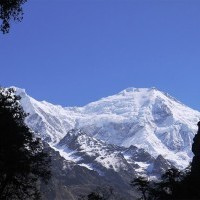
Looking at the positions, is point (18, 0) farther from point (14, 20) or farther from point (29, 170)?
point (29, 170)

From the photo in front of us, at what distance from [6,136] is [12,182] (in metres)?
5.50

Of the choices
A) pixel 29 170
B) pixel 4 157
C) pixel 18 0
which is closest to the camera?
pixel 18 0

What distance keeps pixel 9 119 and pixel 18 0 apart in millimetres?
25859

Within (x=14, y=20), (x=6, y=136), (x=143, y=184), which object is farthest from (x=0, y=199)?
(x=143, y=184)

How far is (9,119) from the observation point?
5469cm

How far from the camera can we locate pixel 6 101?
58.3 meters

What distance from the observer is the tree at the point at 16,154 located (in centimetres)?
5312

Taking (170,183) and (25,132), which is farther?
(170,183)

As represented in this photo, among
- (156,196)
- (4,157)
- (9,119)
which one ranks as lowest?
(4,157)

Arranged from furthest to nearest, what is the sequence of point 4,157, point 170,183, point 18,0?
point 170,183 < point 4,157 < point 18,0

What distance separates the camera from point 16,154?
5394cm

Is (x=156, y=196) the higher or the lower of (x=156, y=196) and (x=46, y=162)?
the higher

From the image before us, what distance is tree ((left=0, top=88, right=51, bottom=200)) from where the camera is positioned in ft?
174

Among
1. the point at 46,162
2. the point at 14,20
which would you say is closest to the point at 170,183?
the point at 46,162
